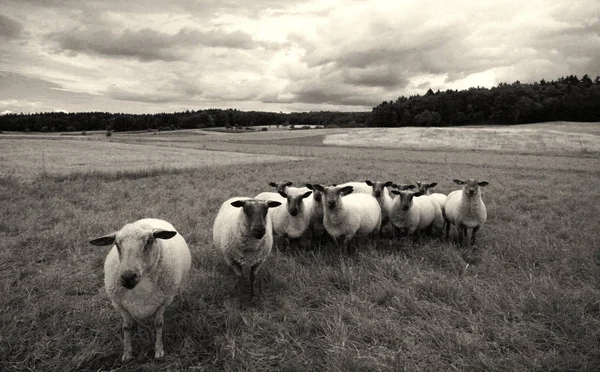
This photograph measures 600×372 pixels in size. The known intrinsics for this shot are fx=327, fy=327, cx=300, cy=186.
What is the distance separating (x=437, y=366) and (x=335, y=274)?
255 cm

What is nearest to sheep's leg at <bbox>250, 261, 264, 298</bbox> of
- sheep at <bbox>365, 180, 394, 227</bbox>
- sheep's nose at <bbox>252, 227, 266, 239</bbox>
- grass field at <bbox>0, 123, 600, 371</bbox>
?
grass field at <bbox>0, 123, 600, 371</bbox>

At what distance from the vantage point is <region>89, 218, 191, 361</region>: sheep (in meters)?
3.92

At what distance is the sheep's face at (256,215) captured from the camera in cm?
537

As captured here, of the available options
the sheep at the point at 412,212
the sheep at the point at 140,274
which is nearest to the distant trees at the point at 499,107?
the sheep at the point at 412,212

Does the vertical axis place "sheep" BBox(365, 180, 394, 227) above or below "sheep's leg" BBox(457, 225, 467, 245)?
above

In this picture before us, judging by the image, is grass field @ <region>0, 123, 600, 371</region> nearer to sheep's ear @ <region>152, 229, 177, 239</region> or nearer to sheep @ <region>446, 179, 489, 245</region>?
sheep @ <region>446, 179, 489, 245</region>

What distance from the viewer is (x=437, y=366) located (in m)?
4.04

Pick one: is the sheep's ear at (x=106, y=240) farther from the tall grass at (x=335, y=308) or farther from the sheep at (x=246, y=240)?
the sheep at (x=246, y=240)

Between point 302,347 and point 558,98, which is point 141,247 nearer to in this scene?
point 302,347

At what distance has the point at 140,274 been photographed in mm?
3854

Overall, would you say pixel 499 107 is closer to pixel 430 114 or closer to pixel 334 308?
pixel 430 114

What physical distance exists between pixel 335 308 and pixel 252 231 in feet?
6.04

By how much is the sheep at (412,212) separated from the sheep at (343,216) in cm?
91

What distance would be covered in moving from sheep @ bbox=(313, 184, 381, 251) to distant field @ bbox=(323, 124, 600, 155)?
1740 inches
